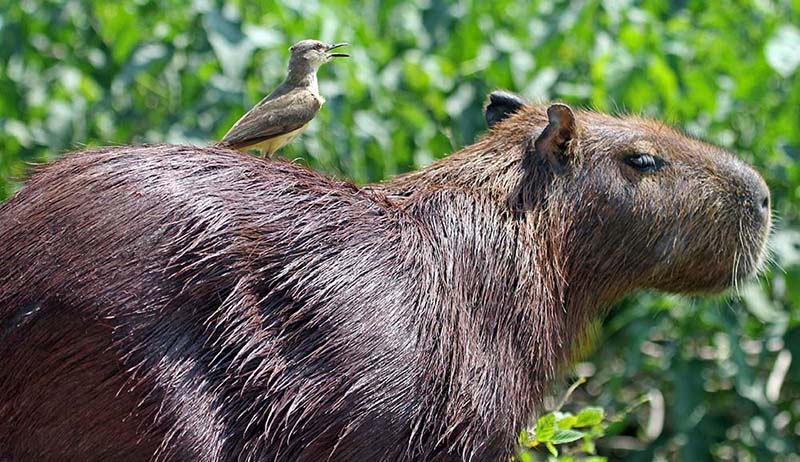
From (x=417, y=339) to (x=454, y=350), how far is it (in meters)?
0.11

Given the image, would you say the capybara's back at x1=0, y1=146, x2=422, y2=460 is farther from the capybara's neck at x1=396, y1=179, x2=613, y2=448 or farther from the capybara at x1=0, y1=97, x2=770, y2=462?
the capybara's neck at x1=396, y1=179, x2=613, y2=448

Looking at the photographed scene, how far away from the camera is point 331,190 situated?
307 cm

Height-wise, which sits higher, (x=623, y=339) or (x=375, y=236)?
(x=375, y=236)

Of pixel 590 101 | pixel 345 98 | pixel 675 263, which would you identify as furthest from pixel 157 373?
pixel 590 101

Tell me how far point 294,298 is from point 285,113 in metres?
0.69

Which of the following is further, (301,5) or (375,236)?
(301,5)

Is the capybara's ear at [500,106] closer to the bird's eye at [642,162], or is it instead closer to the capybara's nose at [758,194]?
the bird's eye at [642,162]

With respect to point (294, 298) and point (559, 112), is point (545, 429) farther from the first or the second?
point (294, 298)

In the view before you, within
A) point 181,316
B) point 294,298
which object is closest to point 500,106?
point 294,298

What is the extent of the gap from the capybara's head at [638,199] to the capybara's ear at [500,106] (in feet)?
0.35

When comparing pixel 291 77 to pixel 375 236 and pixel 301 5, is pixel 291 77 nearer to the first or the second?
pixel 375 236

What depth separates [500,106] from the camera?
3816 millimetres

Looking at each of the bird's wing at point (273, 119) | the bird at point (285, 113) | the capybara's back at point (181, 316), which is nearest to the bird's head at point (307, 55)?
the bird at point (285, 113)

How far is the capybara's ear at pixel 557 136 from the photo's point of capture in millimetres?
3396
